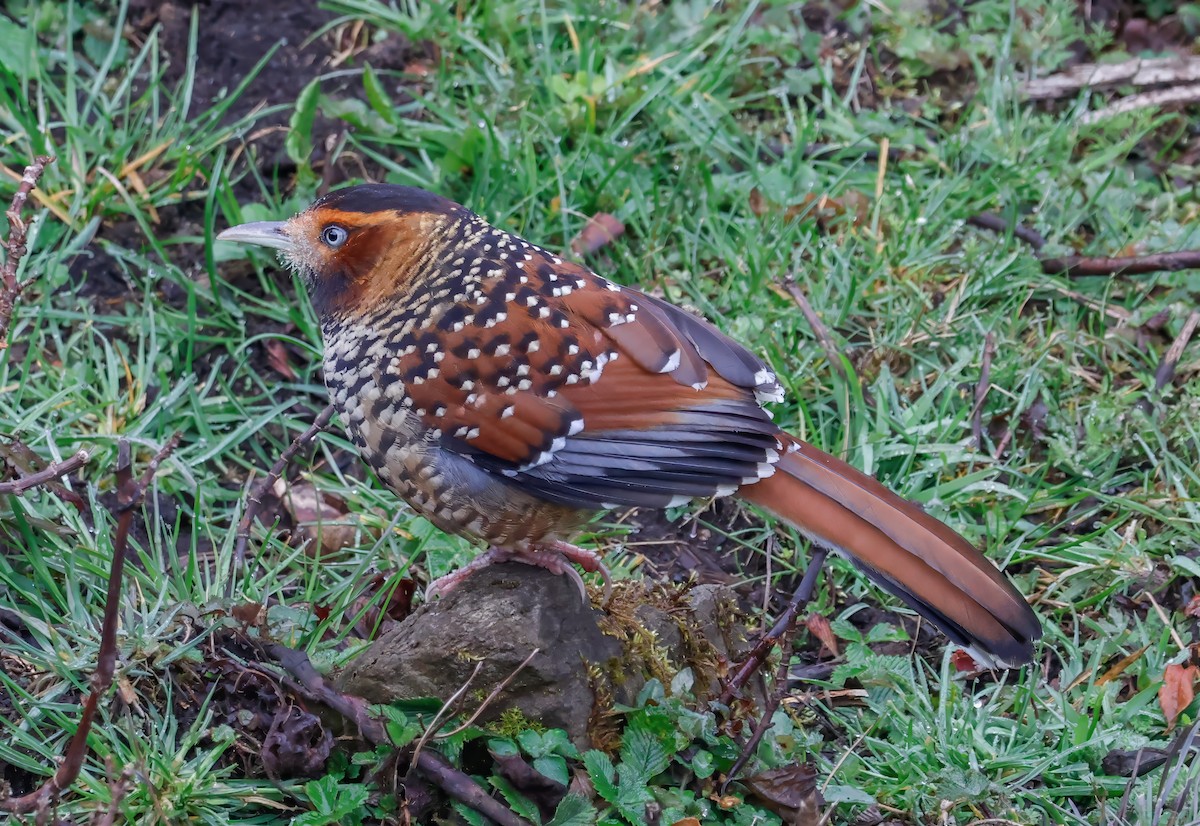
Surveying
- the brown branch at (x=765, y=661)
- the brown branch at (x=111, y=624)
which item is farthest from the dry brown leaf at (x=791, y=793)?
the brown branch at (x=111, y=624)

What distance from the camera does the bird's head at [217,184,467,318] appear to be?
3.68m

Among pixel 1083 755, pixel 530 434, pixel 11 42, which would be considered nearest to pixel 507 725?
pixel 530 434

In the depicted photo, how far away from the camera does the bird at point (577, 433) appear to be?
3359 mm

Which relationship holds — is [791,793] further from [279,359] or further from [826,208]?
[826,208]

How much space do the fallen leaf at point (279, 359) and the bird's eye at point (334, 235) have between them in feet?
4.51

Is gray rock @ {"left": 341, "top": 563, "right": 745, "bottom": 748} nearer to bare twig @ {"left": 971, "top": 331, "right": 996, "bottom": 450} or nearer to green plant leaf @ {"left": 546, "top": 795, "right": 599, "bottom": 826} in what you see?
green plant leaf @ {"left": 546, "top": 795, "right": 599, "bottom": 826}

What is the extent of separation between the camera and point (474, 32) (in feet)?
19.1

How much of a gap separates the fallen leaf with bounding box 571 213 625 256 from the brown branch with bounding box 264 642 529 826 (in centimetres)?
232

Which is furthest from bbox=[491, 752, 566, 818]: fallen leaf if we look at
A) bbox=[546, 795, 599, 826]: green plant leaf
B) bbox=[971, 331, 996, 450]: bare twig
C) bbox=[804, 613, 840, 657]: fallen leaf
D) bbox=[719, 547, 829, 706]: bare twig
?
bbox=[971, 331, 996, 450]: bare twig

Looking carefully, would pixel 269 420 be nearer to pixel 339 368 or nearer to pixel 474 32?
pixel 339 368

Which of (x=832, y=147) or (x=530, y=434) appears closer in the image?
(x=530, y=434)

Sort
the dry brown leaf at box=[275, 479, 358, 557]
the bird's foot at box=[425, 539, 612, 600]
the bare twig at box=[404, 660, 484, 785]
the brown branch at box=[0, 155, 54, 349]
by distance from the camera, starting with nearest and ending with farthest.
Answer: the brown branch at box=[0, 155, 54, 349] < the bare twig at box=[404, 660, 484, 785] < the bird's foot at box=[425, 539, 612, 600] < the dry brown leaf at box=[275, 479, 358, 557]

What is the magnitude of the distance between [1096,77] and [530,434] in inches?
160

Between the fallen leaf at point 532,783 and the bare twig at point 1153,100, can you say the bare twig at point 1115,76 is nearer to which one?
the bare twig at point 1153,100
